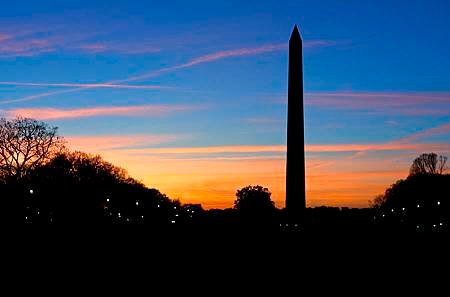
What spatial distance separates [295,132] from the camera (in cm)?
4181

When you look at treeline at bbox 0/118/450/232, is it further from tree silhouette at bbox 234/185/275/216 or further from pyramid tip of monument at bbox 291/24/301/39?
tree silhouette at bbox 234/185/275/216

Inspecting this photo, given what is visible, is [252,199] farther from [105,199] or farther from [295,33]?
[295,33]

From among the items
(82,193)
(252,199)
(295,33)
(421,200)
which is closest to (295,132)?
(295,33)

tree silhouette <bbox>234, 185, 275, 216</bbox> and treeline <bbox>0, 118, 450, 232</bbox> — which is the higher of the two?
tree silhouette <bbox>234, 185, 275, 216</bbox>

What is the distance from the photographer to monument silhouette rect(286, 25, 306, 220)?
41531mm

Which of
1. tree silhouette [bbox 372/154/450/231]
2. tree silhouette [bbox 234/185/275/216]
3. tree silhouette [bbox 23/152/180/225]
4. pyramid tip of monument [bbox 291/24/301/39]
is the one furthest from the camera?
tree silhouette [bbox 234/185/275/216]

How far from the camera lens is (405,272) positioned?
62.2 ft

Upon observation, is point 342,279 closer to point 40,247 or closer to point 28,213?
point 40,247

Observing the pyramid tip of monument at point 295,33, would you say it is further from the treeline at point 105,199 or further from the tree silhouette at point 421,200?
the tree silhouette at point 421,200

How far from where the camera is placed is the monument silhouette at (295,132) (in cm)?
4153

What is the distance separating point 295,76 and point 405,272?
23.7 meters

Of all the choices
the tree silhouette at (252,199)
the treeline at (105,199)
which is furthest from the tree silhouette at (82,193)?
the tree silhouette at (252,199)

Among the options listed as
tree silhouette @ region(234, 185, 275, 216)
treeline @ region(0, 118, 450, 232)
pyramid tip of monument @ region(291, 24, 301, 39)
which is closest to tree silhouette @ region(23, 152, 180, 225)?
treeline @ region(0, 118, 450, 232)


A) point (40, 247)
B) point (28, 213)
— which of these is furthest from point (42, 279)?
point (28, 213)
